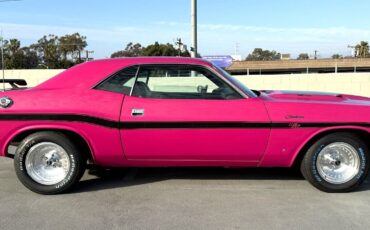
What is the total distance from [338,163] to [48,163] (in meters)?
3.29

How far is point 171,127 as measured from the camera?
498cm

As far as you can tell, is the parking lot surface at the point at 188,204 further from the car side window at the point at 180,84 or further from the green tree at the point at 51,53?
the green tree at the point at 51,53

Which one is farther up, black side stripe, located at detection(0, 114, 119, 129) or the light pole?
the light pole

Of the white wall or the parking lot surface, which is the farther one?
the white wall

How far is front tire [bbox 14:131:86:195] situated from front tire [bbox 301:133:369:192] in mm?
2598

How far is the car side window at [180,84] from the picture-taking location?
5.09m

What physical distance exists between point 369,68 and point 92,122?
3193 inches

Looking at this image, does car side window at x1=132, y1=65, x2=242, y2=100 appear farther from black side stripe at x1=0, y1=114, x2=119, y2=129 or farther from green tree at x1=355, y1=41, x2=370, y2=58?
green tree at x1=355, y1=41, x2=370, y2=58

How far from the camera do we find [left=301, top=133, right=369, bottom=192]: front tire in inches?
199

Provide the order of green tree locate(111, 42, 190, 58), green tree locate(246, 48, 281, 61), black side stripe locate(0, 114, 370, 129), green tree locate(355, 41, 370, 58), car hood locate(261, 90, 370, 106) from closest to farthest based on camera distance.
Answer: black side stripe locate(0, 114, 370, 129)
car hood locate(261, 90, 370, 106)
green tree locate(111, 42, 190, 58)
green tree locate(355, 41, 370, 58)
green tree locate(246, 48, 281, 61)

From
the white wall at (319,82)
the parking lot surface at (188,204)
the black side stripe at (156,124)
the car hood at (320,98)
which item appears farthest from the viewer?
the white wall at (319,82)

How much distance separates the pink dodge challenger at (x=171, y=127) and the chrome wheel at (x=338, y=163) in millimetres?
11

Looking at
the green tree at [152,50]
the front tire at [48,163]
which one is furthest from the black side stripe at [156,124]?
the green tree at [152,50]

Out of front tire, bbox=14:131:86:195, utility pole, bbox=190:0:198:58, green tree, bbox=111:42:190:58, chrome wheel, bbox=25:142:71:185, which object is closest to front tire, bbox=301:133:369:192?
front tire, bbox=14:131:86:195
